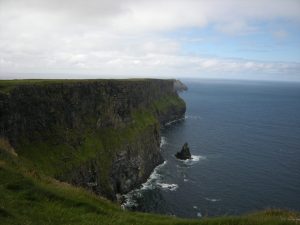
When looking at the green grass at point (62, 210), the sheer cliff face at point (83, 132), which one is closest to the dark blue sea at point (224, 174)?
the sheer cliff face at point (83, 132)

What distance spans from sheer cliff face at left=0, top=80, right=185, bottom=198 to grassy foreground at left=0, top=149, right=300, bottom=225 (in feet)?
89.1

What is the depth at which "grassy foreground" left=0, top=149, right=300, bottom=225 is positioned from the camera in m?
17.3

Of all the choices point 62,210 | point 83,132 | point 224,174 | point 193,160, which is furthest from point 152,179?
point 62,210

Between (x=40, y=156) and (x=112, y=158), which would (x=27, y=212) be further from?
(x=112, y=158)

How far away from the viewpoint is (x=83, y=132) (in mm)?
68562

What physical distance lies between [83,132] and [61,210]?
165ft

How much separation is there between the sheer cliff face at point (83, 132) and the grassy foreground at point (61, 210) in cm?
2715

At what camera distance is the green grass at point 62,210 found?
Answer: 1728 centimetres

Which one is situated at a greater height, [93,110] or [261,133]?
[93,110]

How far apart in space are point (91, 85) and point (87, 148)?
15.2 m

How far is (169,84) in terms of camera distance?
584 feet

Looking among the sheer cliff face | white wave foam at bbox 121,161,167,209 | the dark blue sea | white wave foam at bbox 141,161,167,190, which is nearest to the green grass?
the dark blue sea

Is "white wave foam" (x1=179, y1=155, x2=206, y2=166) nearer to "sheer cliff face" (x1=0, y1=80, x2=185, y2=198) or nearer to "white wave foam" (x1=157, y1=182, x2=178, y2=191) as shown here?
"sheer cliff face" (x1=0, y1=80, x2=185, y2=198)

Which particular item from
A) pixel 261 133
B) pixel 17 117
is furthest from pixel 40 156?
pixel 261 133
